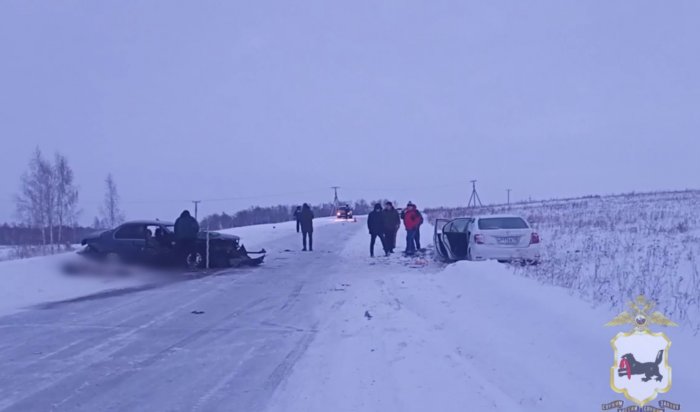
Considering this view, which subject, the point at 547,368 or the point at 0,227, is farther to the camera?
the point at 0,227

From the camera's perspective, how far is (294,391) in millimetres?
5980

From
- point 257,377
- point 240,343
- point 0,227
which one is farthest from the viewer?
point 0,227

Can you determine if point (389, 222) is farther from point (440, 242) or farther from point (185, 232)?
point (185, 232)

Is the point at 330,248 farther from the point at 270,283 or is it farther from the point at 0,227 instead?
the point at 0,227

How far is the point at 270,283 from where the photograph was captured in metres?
14.6

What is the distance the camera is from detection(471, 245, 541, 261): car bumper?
15.3 meters

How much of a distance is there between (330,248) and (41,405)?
20429 millimetres

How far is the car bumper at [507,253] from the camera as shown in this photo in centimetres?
1527

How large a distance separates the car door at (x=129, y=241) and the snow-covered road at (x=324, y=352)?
13.8ft

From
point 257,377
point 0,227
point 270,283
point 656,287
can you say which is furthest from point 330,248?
point 0,227

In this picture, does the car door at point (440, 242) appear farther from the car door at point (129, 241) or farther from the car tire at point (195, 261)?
the car door at point (129, 241)

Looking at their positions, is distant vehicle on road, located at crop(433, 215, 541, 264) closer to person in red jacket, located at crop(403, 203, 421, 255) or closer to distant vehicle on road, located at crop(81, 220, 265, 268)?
person in red jacket, located at crop(403, 203, 421, 255)

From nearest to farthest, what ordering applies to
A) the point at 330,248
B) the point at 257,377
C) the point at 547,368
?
the point at 547,368 < the point at 257,377 < the point at 330,248

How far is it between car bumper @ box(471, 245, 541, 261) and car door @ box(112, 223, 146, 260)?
9.09m
